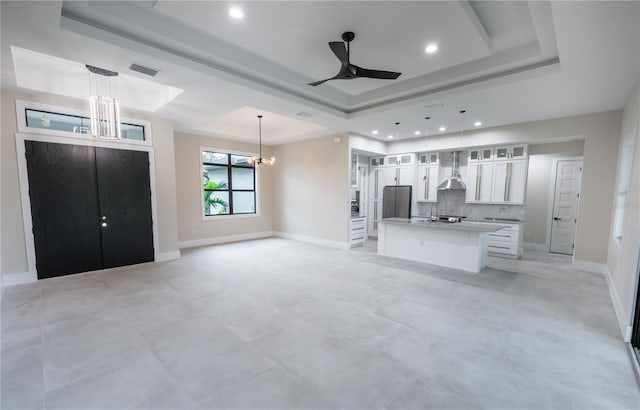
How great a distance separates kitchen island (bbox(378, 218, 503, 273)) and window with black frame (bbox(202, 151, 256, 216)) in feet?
13.8

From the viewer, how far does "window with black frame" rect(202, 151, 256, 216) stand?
24.0ft

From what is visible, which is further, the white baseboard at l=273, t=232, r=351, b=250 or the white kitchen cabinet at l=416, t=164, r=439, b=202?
the white kitchen cabinet at l=416, t=164, r=439, b=202

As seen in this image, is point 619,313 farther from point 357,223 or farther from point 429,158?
point 429,158

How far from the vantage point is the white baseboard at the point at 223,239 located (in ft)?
22.5

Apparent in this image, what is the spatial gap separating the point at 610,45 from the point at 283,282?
190 inches

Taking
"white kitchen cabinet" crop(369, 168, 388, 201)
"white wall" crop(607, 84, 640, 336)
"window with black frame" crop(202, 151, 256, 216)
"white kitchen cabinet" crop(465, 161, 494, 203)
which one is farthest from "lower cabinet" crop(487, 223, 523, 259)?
"window with black frame" crop(202, 151, 256, 216)

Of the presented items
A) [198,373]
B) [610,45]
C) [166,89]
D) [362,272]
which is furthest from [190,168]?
[610,45]

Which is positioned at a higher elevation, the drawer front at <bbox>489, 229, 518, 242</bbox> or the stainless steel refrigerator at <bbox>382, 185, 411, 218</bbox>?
the stainless steel refrigerator at <bbox>382, 185, 411, 218</bbox>

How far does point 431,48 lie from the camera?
10.6ft

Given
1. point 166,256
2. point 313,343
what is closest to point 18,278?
point 166,256

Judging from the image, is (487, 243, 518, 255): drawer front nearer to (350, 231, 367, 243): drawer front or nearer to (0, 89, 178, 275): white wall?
(350, 231, 367, 243): drawer front

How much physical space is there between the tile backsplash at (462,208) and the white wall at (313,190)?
2.56 metres

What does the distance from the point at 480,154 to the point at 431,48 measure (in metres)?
4.23

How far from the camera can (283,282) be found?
4.29m
